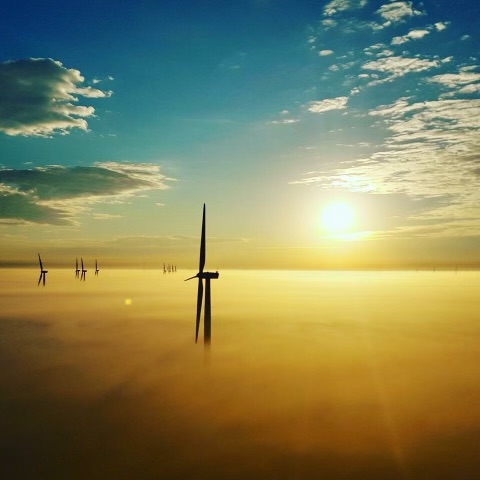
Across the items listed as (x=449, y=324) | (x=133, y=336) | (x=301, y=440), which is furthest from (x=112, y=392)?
(x=449, y=324)

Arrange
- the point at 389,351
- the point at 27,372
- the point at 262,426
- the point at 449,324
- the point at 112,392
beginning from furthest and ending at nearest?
the point at 449,324 → the point at 389,351 → the point at 27,372 → the point at 112,392 → the point at 262,426

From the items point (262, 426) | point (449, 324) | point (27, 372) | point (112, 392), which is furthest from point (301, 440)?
point (449, 324)

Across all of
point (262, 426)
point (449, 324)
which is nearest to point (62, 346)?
point (262, 426)

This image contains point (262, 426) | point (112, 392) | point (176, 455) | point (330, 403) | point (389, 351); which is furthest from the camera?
point (389, 351)

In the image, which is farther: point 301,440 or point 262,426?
point 262,426

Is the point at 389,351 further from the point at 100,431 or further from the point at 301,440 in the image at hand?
the point at 100,431

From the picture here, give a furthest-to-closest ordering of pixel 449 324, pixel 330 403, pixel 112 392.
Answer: pixel 449 324 < pixel 112 392 < pixel 330 403

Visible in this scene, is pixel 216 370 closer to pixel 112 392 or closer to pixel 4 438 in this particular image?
pixel 112 392

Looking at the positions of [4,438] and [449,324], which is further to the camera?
[449,324]

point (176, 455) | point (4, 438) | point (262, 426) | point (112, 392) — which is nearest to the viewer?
point (176, 455)
